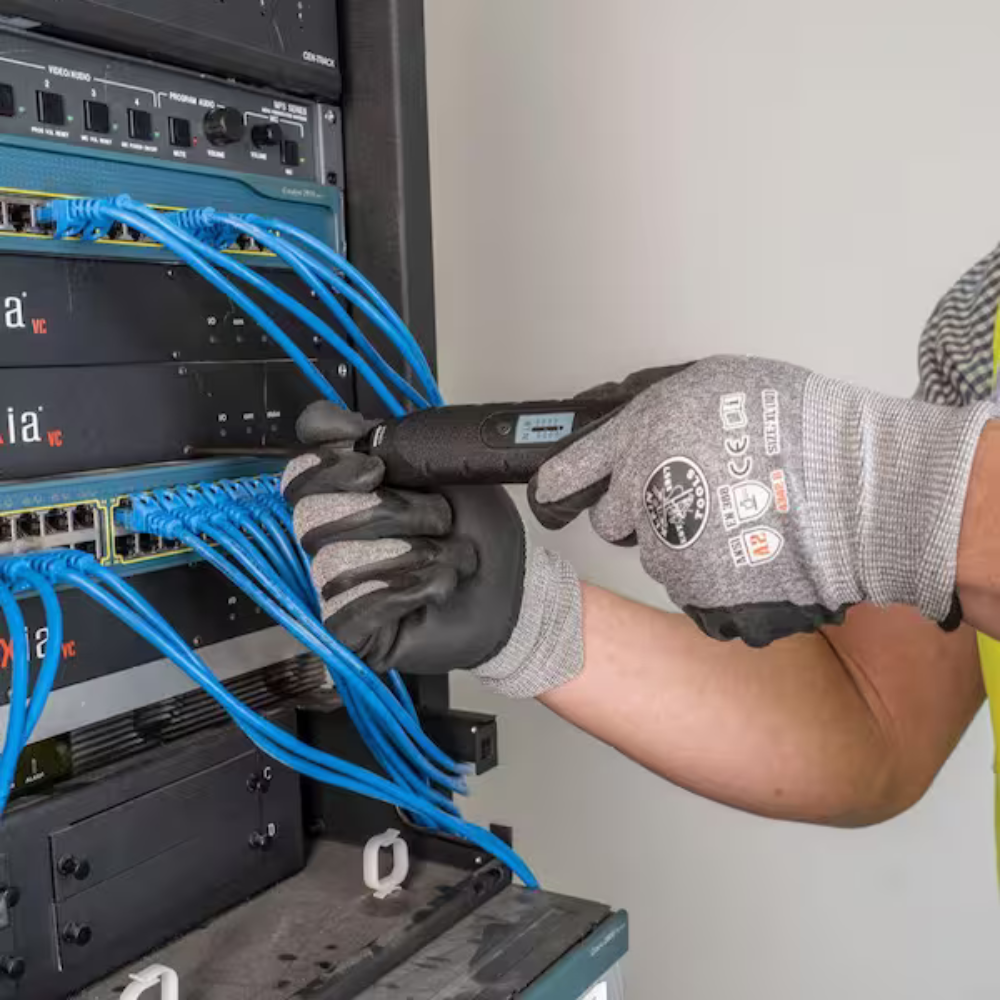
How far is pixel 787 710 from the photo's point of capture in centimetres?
92

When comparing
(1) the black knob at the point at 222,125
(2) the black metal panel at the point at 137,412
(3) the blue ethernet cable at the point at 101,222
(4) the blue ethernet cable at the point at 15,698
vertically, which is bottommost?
(4) the blue ethernet cable at the point at 15,698

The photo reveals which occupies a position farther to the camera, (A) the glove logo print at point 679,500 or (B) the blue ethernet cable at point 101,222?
(B) the blue ethernet cable at point 101,222

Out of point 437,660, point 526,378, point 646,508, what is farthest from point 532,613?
point 526,378

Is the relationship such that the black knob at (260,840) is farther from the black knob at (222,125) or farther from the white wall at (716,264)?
the white wall at (716,264)

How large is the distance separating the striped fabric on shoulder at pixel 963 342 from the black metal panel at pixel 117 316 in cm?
52

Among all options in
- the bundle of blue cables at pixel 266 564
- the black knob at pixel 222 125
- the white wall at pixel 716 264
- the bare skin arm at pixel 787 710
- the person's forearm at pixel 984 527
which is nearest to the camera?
the person's forearm at pixel 984 527

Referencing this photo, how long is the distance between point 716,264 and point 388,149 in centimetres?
60

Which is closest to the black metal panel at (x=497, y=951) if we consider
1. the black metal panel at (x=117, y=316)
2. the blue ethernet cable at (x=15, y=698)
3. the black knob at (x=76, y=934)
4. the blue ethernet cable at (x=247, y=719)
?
the blue ethernet cable at (x=247, y=719)

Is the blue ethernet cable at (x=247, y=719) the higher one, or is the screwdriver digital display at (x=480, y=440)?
the screwdriver digital display at (x=480, y=440)

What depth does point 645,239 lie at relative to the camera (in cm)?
141

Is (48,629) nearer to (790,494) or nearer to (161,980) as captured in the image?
(161,980)

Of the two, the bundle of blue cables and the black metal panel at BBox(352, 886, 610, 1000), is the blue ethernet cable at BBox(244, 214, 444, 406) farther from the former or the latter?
the black metal panel at BBox(352, 886, 610, 1000)

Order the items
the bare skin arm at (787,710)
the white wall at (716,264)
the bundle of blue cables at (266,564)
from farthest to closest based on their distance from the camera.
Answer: the white wall at (716,264) → the bare skin arm at (787,710) → the bundle of blue cables at (266,564)

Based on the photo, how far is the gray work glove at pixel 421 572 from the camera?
0.69 metres
